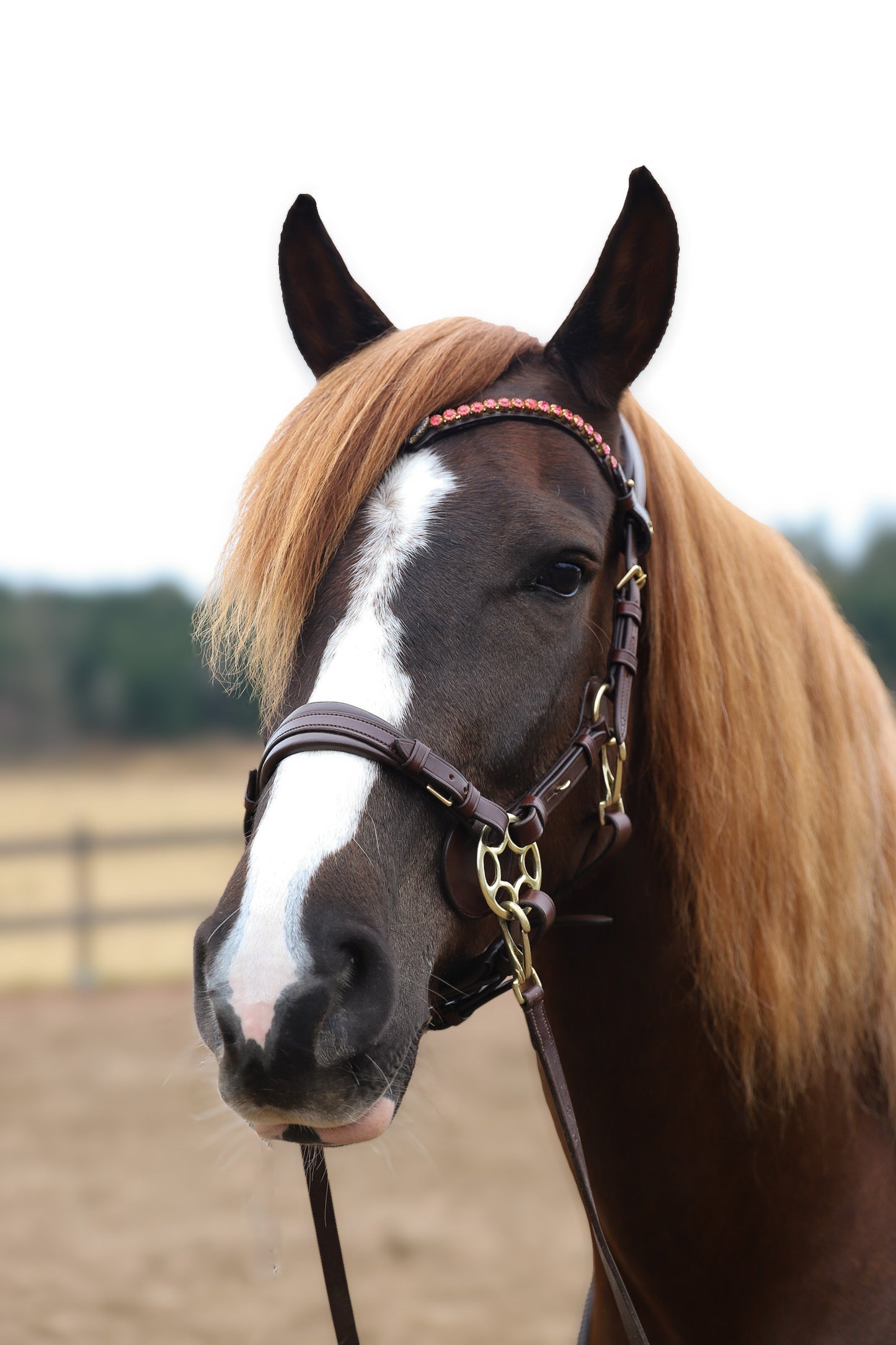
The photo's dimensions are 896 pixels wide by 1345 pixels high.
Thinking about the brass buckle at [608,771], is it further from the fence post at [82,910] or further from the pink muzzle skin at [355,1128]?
the fence post at [82,910]

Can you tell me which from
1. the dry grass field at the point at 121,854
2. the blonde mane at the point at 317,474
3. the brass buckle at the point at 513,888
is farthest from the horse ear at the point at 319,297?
the dry grass field at the point at 121,854

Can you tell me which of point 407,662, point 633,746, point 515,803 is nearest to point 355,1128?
point 515,803

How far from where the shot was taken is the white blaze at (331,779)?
1288 mm

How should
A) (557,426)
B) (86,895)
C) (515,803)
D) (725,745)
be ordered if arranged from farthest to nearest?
(86,895) < (725,745) < (557,426) < (515,803)

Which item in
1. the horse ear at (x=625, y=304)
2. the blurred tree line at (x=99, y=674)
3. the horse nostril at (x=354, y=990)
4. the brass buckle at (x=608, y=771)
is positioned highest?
the horse ear at (x=625, y=304)

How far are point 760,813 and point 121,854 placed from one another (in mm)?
10260

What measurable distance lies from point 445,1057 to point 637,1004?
6.41 m

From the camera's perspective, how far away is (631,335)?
184cm

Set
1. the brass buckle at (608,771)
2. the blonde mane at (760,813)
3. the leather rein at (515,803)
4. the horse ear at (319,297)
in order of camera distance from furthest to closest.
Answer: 1. the horse ear at (319,297)
2. the blonde mane at (760,813)
3. the brass buckle at (608,771)
4. the leather rein at (515,803)

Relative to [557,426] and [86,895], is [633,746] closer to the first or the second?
[557,426]

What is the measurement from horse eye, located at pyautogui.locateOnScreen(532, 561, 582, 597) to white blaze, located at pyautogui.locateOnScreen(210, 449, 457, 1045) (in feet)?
0.65

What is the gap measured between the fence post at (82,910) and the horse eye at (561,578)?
9.54 m

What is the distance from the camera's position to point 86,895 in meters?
10.4

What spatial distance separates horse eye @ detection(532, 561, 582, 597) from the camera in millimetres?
1636
